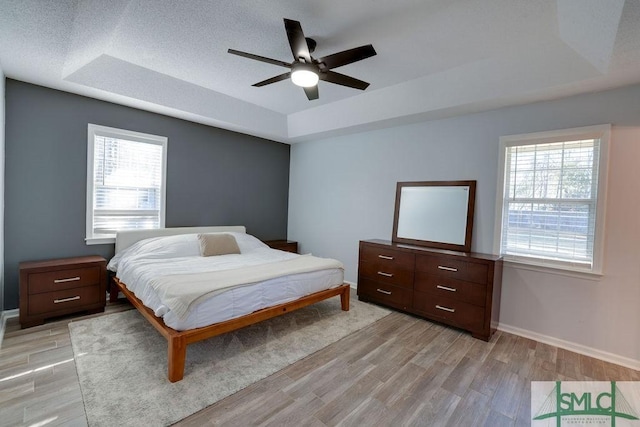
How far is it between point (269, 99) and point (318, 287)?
2.73 meters

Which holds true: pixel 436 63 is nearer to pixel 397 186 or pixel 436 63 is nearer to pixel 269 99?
pixel 397 186

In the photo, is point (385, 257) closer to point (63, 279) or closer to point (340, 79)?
point (340, 79)

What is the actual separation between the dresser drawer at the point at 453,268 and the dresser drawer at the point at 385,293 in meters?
0.39

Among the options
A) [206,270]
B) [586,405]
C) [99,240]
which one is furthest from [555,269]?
[99,240]

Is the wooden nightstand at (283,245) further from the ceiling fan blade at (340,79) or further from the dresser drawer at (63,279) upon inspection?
the ceiling fan blade at (340,79)

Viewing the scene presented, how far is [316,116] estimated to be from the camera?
4.55 meters

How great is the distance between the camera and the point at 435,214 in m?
3.80

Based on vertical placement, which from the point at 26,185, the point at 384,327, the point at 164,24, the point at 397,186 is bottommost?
the point at 384,327

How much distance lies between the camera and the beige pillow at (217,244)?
12.4 ft

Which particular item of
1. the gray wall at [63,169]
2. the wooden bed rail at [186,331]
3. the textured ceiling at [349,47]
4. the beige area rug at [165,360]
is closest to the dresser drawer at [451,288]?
the beige area rug at [165,360]

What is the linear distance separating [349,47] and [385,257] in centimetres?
246

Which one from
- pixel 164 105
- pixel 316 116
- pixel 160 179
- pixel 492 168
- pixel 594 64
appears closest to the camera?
pixel 594 64

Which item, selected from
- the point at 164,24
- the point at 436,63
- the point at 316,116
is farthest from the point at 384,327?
the point at 164,24

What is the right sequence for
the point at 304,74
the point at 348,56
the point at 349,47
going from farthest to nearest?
1. the point at 349,47
2. the point at 304,74
3. the point at 348,56
